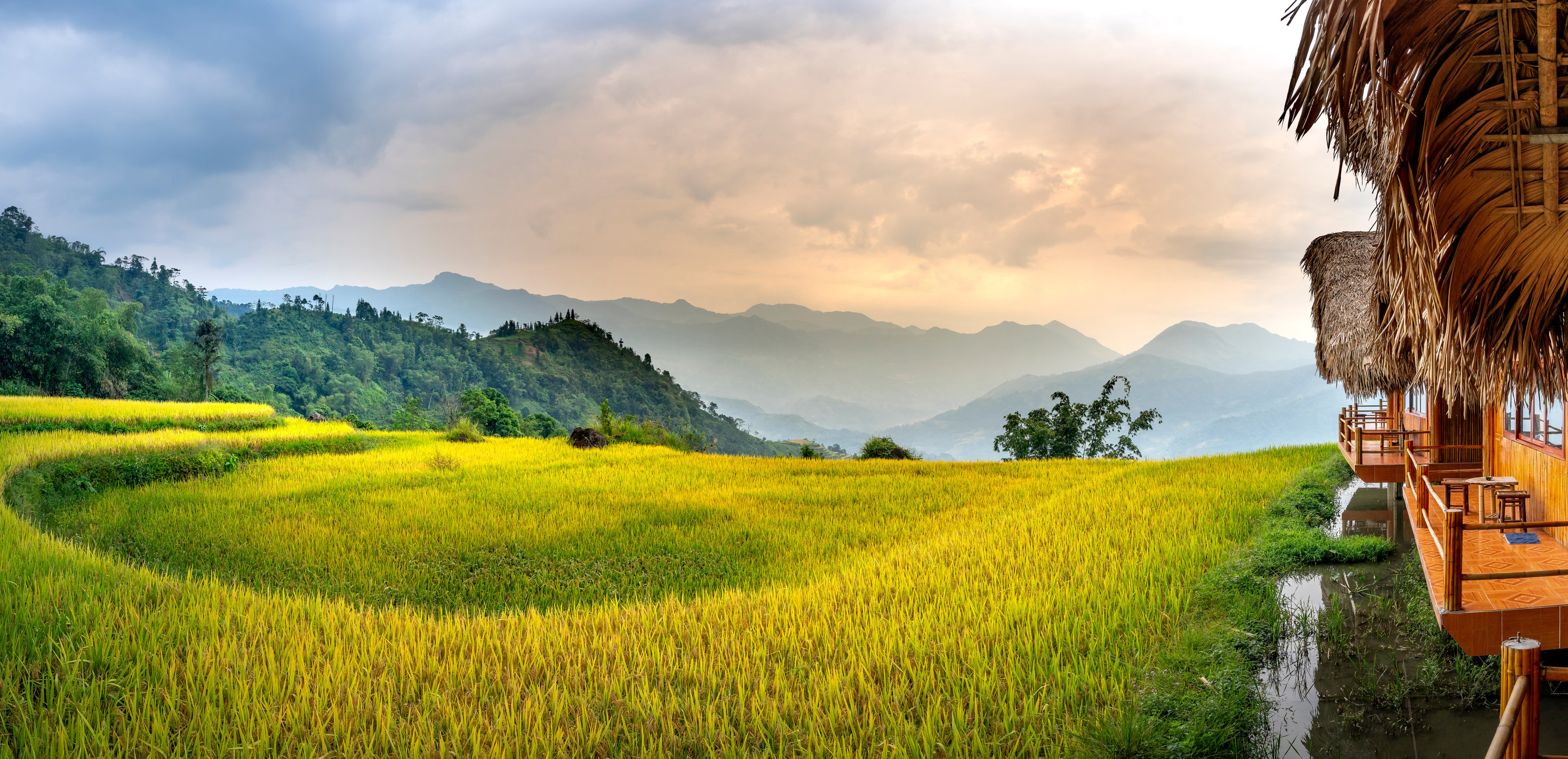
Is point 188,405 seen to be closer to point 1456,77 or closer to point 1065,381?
point 1456,77

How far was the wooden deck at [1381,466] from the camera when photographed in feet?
25.8

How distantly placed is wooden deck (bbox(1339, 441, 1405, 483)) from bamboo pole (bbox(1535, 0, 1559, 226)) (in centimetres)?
536

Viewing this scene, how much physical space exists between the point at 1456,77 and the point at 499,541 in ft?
26.4

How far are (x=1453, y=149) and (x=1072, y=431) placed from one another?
75.5ft

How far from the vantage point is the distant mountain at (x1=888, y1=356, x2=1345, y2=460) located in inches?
4087

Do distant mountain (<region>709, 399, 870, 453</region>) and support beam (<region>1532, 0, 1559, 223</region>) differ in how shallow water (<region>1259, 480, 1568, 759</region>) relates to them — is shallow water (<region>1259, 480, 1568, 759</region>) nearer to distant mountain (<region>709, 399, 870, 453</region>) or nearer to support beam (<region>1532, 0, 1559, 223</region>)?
support beam (<region>1532, 0, 1559, 223</region>)

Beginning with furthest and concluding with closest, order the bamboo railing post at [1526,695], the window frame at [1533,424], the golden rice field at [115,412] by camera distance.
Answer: the golden rice field at [115,412] < the window frame at [1533,424] < the bamboo railing post at [1526,695]

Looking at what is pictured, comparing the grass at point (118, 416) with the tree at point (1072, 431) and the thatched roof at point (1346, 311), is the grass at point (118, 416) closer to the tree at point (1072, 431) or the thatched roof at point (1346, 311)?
the thatched roof at point (1346, 311)

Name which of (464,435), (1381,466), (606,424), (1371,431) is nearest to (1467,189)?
(1381,466)

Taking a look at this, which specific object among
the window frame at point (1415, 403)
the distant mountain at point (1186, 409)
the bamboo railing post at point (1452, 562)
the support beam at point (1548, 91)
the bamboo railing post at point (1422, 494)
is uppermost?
the distant mountain at point (1186, 409)

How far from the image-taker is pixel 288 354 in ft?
152

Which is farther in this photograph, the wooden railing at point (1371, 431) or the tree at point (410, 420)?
the tree at point (410, 420)


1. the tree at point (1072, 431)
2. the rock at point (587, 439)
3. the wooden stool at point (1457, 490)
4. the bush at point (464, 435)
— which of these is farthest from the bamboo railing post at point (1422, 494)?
the tree at point (1072, 431)

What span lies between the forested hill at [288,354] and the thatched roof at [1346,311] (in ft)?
101
